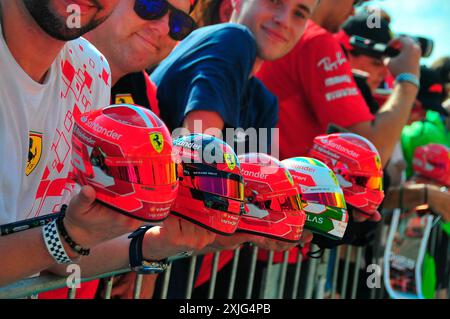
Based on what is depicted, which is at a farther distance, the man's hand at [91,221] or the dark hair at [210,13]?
the dark hair at [210,13]

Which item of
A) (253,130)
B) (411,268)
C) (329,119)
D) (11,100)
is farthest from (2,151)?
(411,268)

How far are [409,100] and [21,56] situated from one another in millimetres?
3058

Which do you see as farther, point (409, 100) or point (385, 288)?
point (385, 288)

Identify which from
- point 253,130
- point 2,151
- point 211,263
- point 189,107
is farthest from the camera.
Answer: point 211,263

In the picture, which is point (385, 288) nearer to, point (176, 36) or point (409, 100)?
point (409, 100)

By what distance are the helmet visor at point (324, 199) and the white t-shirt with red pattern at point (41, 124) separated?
830 millimetres

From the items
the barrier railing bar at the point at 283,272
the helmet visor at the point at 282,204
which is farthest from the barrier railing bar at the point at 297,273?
the helmet visor at the point at 282,204

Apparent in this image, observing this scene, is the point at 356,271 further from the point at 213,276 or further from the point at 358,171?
the point at 358,171

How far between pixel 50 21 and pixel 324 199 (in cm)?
124

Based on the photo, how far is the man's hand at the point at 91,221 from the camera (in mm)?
1669

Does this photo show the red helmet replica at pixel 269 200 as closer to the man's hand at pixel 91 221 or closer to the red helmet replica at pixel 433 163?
the man's hand at pixel 91 221

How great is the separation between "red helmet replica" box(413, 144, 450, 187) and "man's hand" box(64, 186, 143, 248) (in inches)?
168

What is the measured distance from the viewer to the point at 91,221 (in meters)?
1.69

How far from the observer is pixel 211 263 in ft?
12.3
